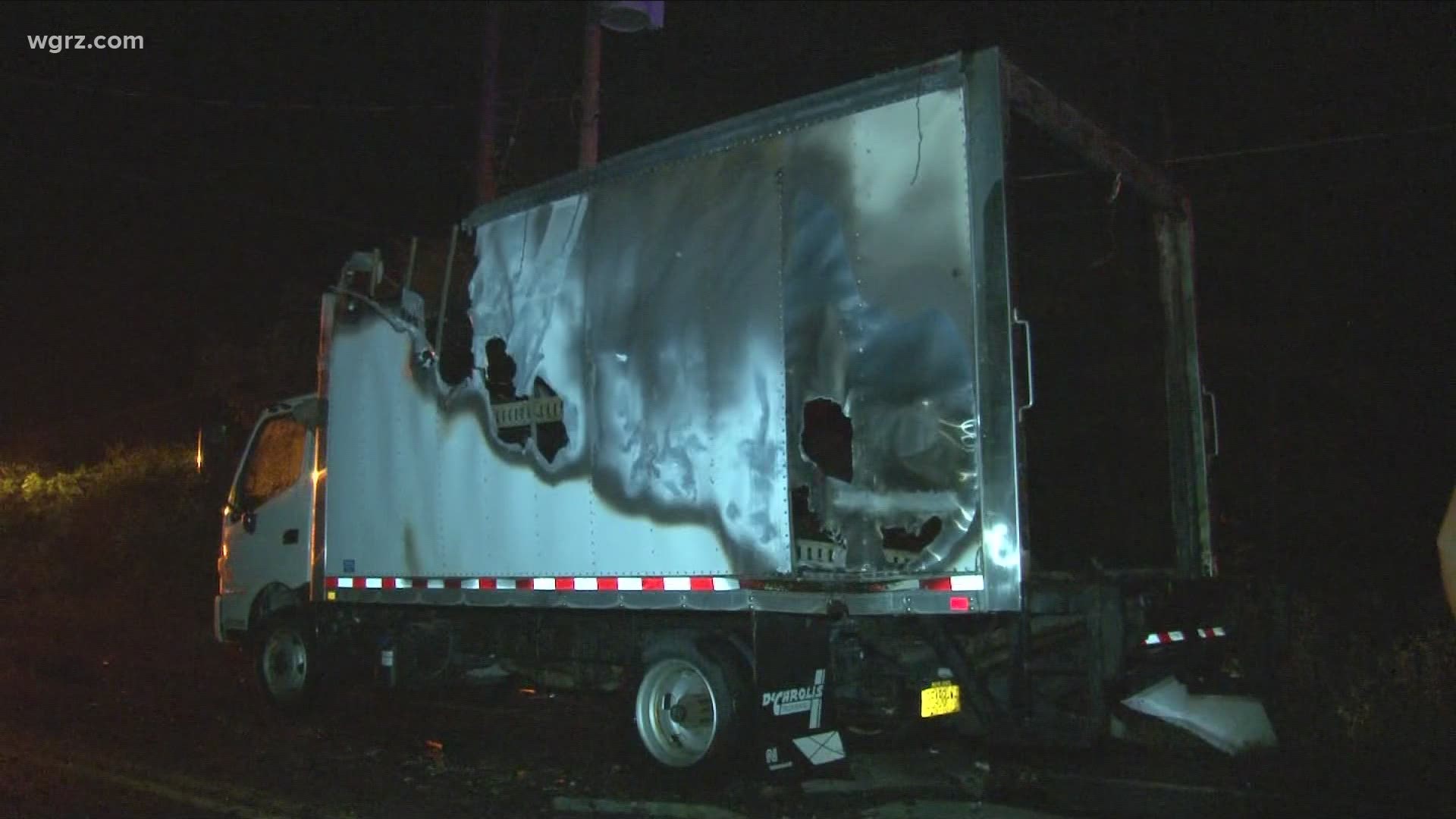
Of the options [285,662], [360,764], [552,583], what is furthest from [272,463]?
[552,583]

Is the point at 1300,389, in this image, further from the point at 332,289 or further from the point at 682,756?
the point at 332,289

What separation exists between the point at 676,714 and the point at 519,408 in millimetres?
2053

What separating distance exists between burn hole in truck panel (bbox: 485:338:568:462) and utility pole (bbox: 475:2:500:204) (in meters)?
6.09

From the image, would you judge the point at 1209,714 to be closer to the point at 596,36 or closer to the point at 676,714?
the point at 676,714

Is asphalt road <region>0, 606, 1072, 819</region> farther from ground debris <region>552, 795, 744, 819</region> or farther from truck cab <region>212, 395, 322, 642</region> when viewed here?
truck cab <region>212, 395, 322, 642</region>

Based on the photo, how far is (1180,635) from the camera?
684cm

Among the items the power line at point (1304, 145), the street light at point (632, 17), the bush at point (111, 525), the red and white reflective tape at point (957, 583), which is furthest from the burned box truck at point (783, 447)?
the bush at point (111, 525)

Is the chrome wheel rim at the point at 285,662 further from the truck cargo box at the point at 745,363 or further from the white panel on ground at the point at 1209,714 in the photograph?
the white panel on ground at the point at 1209,714

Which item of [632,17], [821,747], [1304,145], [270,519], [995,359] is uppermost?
[632,17]

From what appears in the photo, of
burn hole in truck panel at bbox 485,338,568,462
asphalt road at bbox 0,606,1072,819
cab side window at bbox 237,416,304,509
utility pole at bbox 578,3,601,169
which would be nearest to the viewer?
asphalt road at bbox 0,606,1072,819

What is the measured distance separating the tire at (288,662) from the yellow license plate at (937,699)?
4.96 meters

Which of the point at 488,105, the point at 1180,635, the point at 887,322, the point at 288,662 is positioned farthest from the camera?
the point at 488,105

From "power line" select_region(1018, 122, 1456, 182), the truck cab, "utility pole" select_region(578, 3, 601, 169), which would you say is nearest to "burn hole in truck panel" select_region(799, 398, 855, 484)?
the truck cab

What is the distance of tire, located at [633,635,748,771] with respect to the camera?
6.32 metres
